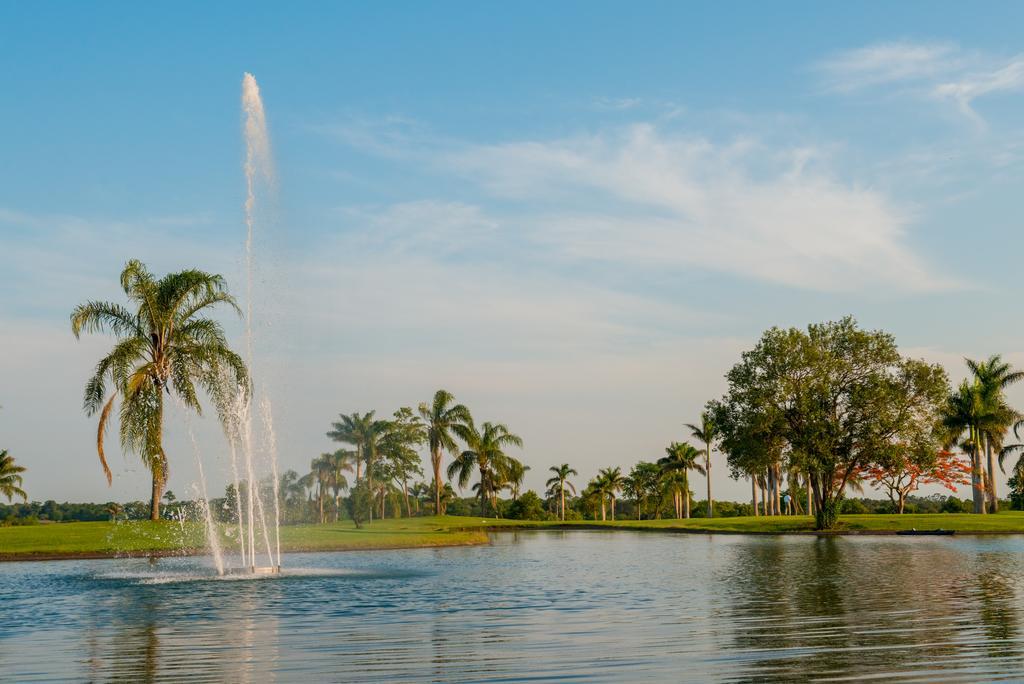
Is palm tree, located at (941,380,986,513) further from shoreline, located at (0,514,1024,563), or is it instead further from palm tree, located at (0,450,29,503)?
palm tree, located at (0,450,29,503)

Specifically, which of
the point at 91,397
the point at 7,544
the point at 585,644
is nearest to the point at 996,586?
the point at 585,644

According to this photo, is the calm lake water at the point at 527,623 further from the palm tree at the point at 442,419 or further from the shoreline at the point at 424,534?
the palm tree at the point at 442,419

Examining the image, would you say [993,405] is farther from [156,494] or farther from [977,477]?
[156,494]

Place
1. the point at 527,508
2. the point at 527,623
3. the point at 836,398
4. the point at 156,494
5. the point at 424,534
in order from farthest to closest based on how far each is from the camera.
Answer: the point at 527,508 < the point at 836,398 < the point at 424,534 < the point at 156,494 < the point at 527,623

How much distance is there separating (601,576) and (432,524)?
4097 cm

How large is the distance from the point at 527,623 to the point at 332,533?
3860 centimetres

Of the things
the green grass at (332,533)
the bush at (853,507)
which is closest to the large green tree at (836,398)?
the green grass at (332,533)

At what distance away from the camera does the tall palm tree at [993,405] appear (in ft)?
290

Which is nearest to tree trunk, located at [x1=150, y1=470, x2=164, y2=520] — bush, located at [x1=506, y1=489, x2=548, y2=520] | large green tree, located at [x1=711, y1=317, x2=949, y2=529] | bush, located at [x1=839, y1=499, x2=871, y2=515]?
large green tree, located at [x1=711, y1=317, x2=949, y2=529]

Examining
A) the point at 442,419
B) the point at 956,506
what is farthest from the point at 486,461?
the point at 956,506

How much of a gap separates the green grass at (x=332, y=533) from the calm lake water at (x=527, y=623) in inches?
309

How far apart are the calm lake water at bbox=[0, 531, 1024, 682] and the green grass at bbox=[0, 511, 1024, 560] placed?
25.8 ft

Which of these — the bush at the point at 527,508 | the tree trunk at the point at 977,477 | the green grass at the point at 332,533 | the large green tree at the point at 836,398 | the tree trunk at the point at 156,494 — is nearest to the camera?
the green grass at the point at 332,533

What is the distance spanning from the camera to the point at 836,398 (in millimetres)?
67812
